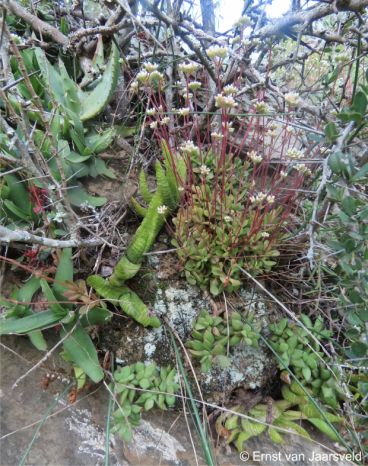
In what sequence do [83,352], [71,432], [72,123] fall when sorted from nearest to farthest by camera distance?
[71,432], [83,352], [72,123]

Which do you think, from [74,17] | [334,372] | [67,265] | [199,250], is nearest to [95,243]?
[67,265]

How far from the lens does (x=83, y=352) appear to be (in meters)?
1.24

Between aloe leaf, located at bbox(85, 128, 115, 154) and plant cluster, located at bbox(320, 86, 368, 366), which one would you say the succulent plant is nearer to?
plant cluster, located at bbox(320, 86, 368, 366)

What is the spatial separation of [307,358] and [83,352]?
896 mm

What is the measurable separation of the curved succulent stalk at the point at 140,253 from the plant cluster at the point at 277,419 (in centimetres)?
47

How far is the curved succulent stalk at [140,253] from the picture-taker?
1333 millimetres

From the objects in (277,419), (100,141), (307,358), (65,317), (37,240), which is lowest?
(277,419)

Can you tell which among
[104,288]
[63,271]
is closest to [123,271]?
[104,288]

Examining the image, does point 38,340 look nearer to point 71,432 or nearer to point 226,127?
point 71,432

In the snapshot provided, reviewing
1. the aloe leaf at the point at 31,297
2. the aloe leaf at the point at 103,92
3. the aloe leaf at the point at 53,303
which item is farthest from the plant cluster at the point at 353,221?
the aloe leaf at the point at 103,92

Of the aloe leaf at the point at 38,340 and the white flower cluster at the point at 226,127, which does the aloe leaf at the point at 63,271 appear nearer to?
the aloe leaf at the point at 38,340

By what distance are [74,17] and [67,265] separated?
2.04m

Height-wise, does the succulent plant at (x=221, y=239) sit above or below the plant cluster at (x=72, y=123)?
below

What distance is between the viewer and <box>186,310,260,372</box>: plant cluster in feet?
4.23
